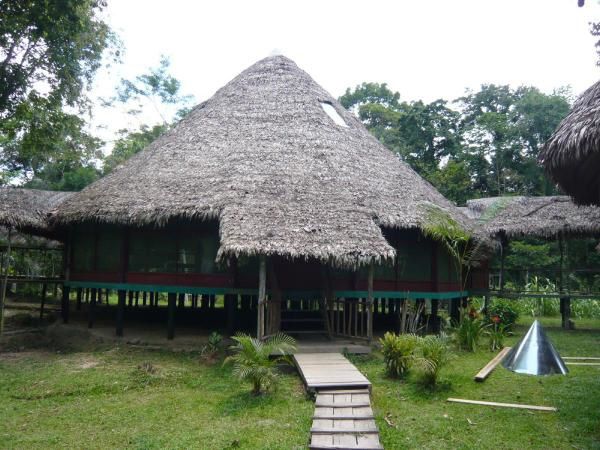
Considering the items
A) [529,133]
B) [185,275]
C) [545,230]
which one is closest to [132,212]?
[185,275]

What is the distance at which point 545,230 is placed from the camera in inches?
591

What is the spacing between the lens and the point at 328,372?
26.4 feet

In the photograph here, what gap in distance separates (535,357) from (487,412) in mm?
2520

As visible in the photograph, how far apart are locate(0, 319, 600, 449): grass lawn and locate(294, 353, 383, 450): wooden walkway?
7.5 inches

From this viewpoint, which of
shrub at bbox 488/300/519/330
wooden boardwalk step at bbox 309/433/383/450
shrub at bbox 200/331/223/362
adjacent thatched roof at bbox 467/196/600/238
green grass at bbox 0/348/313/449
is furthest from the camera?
adjacent thatched roof at bbox 467/196/600/238

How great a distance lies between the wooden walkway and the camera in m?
5.58

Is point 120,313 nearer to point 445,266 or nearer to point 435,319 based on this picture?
point 435,319

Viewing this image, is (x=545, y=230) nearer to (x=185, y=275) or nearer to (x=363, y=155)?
(x=363, y=155)

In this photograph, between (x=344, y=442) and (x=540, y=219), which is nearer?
(x=344, y=442)

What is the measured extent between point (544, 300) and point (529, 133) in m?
13.1

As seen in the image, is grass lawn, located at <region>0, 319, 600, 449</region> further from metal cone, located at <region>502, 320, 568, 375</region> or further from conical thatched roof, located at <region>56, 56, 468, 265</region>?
conical thatched roof, located at <region>56, 56, 468, 265</region>

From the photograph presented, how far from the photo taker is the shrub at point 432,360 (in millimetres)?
7555

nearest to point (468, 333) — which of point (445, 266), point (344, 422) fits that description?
point (445, 266)

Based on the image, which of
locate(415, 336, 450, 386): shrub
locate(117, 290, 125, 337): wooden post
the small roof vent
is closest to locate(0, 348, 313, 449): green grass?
locate(415, 336, 450, 386): shrub
